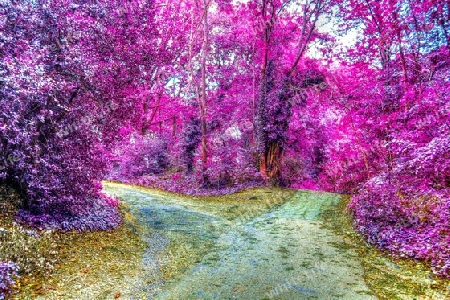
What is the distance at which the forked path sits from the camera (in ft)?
17.7

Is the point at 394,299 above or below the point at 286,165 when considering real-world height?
below

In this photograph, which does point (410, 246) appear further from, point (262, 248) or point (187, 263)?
Result: point (187, 263)

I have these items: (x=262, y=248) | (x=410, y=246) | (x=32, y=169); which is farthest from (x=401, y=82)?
(x=32, y=169)

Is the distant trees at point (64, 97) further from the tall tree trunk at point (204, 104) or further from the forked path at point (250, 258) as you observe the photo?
the tall tree trunk at point (204, 104)

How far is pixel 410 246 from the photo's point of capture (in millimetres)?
6676

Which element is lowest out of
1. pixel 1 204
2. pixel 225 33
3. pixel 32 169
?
pixel 1 204

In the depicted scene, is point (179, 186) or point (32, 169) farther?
point (179, 186)

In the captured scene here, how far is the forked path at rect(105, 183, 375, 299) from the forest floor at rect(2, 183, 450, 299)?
2cm

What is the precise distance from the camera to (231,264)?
22.0 feet

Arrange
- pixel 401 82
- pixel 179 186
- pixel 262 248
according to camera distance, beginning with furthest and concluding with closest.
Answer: pixel 179 186
pixel 401 82
pixel 262 248

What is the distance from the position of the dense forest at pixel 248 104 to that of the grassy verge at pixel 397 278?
29cm

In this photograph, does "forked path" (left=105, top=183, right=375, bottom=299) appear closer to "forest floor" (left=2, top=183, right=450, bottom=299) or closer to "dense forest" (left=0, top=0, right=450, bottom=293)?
"forest floor" (left=2, top=183, right=450, bottom=299)

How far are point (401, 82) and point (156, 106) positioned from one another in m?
16.1

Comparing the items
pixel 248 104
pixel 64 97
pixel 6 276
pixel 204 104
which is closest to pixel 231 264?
pixel 6 276
